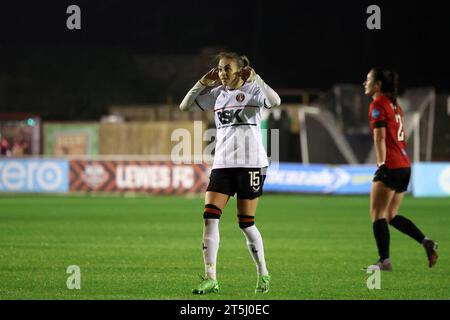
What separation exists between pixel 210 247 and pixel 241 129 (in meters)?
1.18

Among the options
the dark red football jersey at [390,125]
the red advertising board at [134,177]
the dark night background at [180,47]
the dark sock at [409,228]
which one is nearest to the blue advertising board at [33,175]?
the red advertising board at [134,177]

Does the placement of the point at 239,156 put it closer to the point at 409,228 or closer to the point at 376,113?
the point at 376,113

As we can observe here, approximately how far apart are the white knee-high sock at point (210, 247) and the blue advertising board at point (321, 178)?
20.9 metres

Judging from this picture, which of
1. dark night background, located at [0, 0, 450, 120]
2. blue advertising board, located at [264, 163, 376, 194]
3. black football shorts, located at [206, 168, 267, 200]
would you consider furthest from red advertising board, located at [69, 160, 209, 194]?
black football shorts, located at [206, 168, 267, 200]

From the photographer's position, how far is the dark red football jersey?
38.4ft

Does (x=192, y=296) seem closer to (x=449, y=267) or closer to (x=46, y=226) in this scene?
(x=449, y=267)

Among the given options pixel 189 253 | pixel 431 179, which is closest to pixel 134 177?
pixel 431 179

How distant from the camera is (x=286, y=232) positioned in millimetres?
17812

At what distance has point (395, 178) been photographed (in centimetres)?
1173

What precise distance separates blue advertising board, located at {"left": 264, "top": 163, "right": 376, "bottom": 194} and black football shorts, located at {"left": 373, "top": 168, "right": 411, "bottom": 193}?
60.8ft

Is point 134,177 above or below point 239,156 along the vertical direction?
below

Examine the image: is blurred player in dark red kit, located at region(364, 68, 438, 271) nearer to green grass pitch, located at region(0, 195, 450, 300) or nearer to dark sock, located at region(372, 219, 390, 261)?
dark sock, located at region(372, 219, 390, 261)
